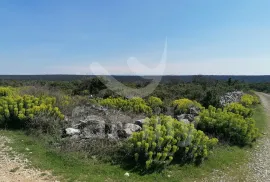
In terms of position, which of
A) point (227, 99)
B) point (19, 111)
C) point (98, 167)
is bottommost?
point (98, 167)

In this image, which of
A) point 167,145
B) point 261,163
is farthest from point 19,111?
point 261,163

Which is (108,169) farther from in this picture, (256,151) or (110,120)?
(256,151)

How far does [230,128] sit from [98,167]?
4669mm

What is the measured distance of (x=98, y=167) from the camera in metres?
5.95

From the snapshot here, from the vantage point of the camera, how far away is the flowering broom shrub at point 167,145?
6.14 m

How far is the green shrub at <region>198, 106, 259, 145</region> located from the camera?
8.38 m

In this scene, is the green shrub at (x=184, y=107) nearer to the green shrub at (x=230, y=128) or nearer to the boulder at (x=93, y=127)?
the green shrub at (x=230, y=128)

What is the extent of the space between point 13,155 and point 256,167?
5.95 m

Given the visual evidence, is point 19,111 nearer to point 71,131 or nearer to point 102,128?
point 71,131

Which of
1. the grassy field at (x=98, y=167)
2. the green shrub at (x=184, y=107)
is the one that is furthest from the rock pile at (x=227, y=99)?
the grassy field at (x=98, y=167)

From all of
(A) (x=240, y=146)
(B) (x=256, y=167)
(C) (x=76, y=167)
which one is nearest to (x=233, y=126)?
(A) (x=240, y=146)

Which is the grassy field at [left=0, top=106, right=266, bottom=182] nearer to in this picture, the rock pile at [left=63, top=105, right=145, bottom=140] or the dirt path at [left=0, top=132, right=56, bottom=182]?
the dirt path at [left=0, top=132, right=56, bottom=182]

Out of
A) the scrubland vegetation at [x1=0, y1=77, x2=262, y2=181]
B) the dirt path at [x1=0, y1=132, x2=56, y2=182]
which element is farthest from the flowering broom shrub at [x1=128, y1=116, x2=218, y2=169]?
the dirt path at [x1=0, y1=132, x2=56, y2=182]

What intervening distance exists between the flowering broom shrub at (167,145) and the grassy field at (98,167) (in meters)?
0.26
